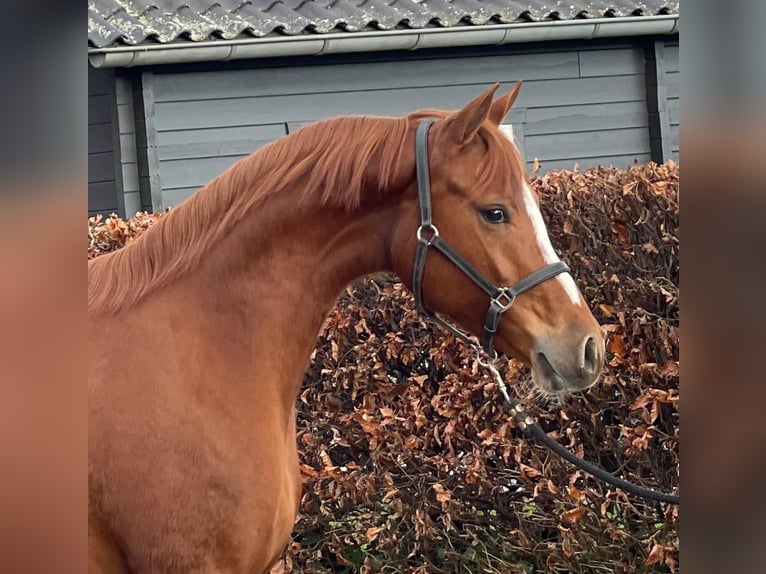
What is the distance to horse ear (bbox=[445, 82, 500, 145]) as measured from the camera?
1876 millimetres

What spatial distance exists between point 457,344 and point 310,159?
166 cm

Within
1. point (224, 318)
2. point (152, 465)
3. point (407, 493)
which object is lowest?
point (407, 493)

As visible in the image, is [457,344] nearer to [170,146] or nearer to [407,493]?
[407,493]

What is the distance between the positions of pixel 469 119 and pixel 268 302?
2.05ft

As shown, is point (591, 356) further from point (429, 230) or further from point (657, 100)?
point (657, 100)

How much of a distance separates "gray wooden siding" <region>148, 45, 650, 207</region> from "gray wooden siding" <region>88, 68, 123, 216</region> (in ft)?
1.33

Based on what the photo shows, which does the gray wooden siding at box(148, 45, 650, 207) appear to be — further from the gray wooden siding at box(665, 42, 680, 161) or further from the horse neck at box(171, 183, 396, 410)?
the horse neck at box(171, 183, 396, 410)

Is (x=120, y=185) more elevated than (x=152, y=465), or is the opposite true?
(x=120, y=185)

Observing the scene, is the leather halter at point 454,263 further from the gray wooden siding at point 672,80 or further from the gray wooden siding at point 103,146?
the gray wooden siding at point 672,80

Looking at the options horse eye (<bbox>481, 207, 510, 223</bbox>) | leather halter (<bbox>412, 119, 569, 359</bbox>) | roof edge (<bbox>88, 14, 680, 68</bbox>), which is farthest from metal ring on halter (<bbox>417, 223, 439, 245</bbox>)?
roof edge (<bbox>88, 14, 680, 68</bbox>)

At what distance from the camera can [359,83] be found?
6.46m
